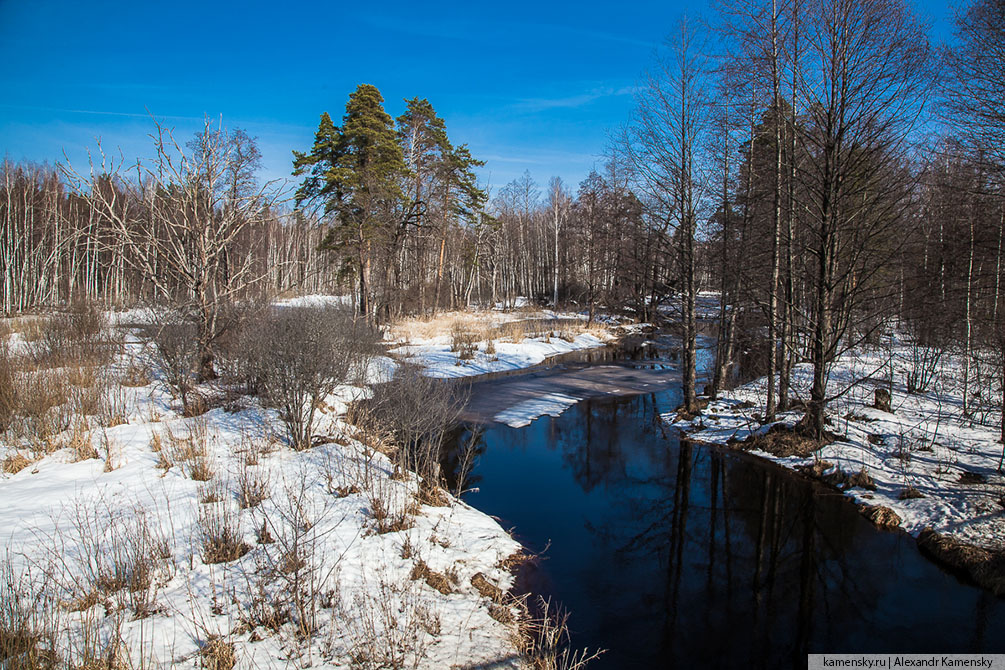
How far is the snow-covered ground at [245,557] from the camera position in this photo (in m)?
3.80

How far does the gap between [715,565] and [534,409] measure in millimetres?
7476

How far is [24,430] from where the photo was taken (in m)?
7.30

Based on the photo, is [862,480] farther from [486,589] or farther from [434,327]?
[434,327]

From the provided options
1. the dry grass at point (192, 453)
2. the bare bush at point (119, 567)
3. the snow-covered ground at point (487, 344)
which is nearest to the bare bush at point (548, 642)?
the bare bush at point (119, 567)

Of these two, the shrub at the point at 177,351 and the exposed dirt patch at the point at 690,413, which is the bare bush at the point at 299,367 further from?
the exposed dirt patch at the point at 690,413

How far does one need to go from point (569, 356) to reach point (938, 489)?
1564 centimetres

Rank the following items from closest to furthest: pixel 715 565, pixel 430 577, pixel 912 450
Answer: pixel 430 577 < pixel 715 565 < pixel 912 450

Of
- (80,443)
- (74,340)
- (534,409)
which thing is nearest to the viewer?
(80,443)

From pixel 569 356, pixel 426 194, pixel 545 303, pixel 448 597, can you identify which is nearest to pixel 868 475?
pixel 448 597

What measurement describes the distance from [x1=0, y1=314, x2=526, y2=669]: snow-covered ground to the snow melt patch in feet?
16.6

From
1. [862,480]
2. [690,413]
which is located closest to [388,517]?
[862,480]

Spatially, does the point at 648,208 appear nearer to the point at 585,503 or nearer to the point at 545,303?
the point at 585,503

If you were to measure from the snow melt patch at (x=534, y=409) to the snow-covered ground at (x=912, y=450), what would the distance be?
3.31 metres

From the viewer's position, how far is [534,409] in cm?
1348
